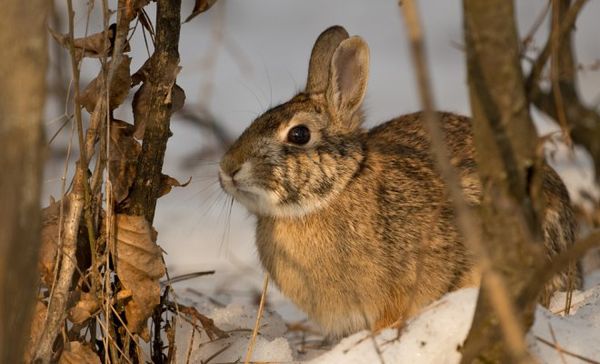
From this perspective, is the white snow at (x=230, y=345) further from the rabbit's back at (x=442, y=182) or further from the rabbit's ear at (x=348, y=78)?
the rabbit's ear at (x=348, y=78)

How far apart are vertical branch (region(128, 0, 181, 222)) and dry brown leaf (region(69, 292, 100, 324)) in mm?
347

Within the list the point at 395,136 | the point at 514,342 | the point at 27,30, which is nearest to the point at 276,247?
the point at 395,136

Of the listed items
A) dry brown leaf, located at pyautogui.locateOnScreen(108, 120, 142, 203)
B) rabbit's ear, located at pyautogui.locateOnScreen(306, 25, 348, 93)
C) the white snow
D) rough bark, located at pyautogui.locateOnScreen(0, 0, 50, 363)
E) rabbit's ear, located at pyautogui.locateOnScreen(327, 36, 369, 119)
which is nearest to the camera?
rough bark, located at pyautogui.locateOnScreen(0, 0, 50, 363)

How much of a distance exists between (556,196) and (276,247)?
132 cm

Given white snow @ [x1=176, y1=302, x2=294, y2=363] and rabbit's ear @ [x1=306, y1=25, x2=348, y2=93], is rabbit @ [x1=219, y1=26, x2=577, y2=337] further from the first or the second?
white snow @ [x1=176, y1=302, x2=294, y2=363]

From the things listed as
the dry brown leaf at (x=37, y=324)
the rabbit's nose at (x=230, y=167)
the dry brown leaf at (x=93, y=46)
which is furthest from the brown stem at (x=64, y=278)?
the rabbit's nose at (x=230, y=167)

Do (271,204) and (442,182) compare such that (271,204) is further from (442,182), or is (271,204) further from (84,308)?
(84,308)

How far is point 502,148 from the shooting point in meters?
2.48

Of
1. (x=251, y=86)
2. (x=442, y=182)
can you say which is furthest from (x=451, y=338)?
(x=251, y=86)

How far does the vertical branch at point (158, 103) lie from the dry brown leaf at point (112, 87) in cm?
17

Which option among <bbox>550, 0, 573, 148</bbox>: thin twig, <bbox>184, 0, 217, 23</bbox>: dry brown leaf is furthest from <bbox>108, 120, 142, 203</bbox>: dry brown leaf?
<bbox>550, 0, 573, 148</bbox>: thin twig

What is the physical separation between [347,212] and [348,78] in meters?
0.70

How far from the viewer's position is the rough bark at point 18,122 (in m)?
2.21

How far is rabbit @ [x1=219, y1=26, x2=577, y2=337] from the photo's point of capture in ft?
13.6
